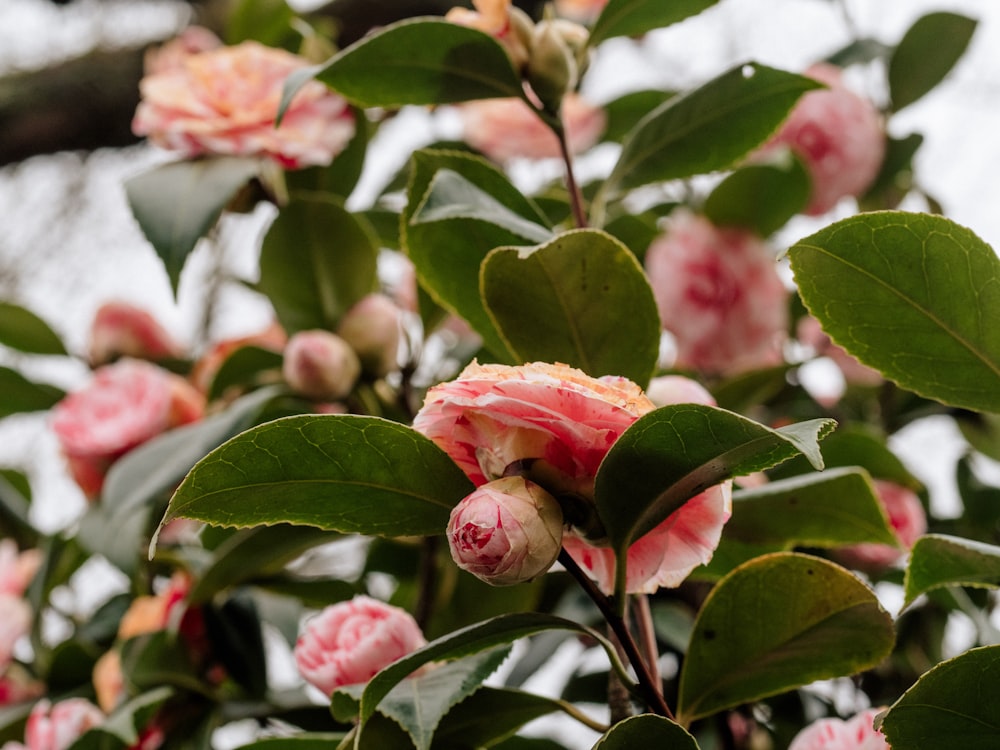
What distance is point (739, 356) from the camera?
901 millimetres

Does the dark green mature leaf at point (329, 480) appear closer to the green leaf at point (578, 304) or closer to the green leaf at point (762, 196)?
the green leaf at point (578, 304)

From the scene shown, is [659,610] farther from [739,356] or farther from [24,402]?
[24,402]

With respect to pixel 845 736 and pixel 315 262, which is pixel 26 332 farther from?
pixel 845 736

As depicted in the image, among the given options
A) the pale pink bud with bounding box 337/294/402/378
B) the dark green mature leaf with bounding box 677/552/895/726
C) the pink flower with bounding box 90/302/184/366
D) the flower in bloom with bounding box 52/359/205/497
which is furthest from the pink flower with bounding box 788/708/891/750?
the pink flower with bounding box 90/302/184/366

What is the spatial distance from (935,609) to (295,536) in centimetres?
52

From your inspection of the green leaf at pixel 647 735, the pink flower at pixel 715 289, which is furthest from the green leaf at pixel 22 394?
the green leaf at pixel 647 735

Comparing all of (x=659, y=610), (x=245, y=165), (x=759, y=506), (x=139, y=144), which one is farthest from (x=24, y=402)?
(x=139, y=144)

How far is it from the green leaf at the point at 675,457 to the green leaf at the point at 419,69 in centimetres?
27

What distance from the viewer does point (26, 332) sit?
39.8 inches

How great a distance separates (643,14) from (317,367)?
30cm

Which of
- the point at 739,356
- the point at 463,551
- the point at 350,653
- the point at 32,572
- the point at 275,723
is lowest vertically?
the point at 32,572

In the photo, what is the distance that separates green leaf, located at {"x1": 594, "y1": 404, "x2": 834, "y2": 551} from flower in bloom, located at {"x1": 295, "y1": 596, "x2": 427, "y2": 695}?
6.0 inches

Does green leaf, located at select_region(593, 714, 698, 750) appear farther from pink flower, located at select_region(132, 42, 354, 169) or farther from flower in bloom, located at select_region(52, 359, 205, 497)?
flower in bloom, located at select_region(52, 359, 205, 497)

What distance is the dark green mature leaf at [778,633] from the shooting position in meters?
0.42
